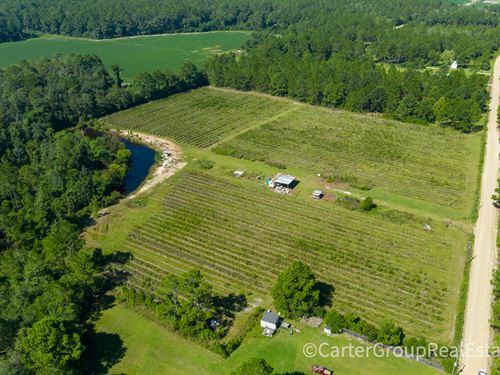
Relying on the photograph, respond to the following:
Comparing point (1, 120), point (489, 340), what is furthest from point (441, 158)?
point (1, 120)

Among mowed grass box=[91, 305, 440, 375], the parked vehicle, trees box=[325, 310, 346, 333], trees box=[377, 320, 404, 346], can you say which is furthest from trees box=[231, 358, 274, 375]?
trees box=[377, 320, 404, 346]

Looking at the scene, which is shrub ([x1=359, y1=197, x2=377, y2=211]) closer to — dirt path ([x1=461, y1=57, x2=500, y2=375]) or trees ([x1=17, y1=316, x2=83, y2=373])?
dirt path ([x1=461, y1=57, x2=500, y2=375])

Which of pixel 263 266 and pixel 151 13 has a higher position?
pixel 151 13

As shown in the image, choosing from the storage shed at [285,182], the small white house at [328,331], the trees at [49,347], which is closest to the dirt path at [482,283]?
the small white house at [328,331]

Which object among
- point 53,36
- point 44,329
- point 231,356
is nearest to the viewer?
point 44,329

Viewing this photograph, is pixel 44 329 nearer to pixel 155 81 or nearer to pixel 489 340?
pixel 489 340

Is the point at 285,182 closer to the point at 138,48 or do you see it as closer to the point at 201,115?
the point at 201,115

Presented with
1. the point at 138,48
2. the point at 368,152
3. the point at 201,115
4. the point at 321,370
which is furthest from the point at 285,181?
the point at 138,48
